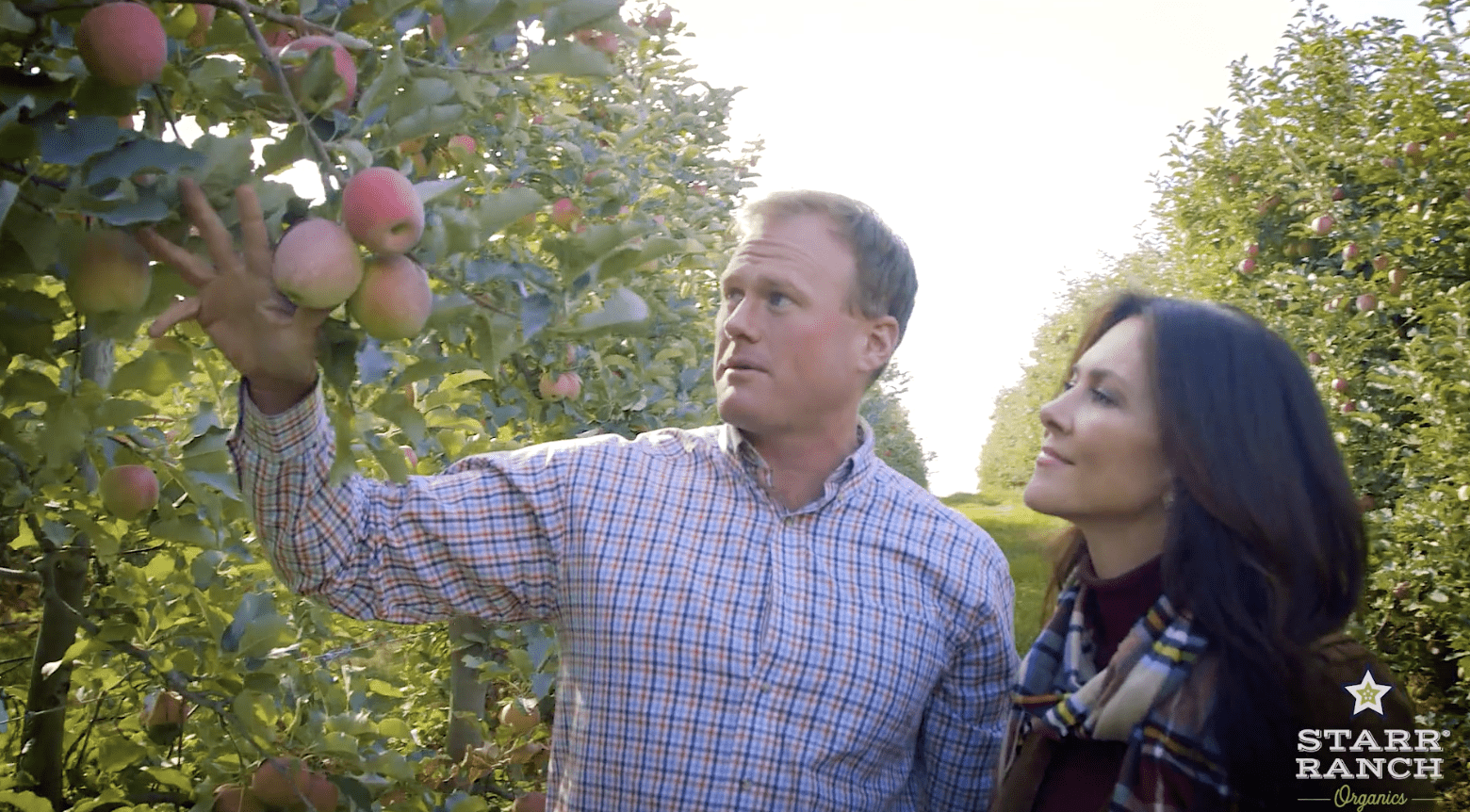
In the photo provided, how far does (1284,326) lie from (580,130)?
4.03 meters

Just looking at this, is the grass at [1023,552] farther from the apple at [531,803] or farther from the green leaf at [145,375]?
the green leaf at [145,375]

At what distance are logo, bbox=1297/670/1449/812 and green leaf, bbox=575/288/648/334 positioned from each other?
946mm

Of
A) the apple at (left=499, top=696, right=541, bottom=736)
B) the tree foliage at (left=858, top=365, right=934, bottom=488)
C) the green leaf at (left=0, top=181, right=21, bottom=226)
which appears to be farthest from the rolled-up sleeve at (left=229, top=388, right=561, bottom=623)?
the tree foliage at (left=858, top=365, right=934, bottom=488)

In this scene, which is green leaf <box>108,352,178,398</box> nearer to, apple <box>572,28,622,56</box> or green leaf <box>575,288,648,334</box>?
green leaf <box>575,288,648,334</box>

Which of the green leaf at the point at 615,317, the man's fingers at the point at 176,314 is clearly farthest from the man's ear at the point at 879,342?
the man's fingers at the point at 176,314

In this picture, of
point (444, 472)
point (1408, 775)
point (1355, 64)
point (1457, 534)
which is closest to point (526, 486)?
point (444, 472)

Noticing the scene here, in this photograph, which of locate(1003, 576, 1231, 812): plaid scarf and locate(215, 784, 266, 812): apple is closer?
locate(1003, 576, 1231, 812): plaid scarf

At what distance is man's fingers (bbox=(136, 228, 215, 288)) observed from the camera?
868 millimetres

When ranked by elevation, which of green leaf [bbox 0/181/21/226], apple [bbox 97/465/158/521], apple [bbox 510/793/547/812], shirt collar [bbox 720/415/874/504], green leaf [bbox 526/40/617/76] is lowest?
apple [bbox 510/793/547/812]

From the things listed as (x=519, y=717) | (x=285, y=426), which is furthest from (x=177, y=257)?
(x=519, y=717)

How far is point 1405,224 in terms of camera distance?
5.20 m

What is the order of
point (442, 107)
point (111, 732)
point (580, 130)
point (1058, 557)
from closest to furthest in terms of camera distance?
1. point (442, 107)
2. point (1058, 557)
3. point (111, 732)
4. point (580, 130)

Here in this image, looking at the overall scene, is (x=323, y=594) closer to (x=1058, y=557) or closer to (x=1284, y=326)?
(x=1058, y=557)

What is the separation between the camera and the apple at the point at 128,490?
1424 mm
